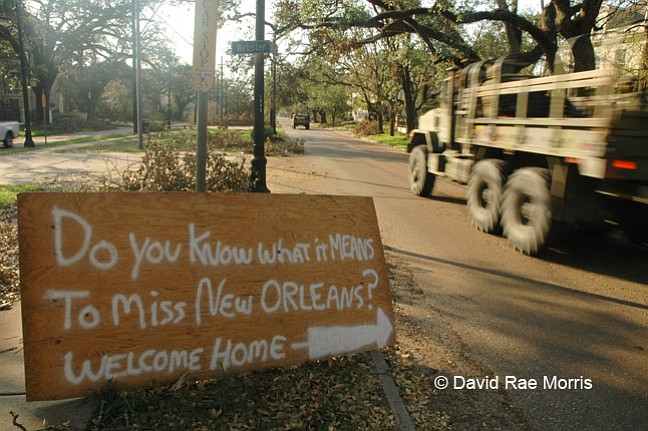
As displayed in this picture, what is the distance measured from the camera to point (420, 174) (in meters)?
11.8

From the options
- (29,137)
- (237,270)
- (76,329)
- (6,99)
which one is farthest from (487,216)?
(6,99)

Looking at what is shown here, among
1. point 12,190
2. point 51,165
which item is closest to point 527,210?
point 12,190

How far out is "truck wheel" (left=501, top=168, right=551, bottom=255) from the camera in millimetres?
6633

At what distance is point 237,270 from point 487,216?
586 cm

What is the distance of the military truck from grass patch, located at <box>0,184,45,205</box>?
7.96 metres

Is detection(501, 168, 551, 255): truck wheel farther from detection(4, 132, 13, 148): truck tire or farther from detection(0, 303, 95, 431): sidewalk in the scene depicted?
detection(4, 132, 13, 148): truck tire

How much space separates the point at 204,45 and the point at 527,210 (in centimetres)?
484

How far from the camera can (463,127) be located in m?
9.48

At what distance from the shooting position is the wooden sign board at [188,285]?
2.91 meters

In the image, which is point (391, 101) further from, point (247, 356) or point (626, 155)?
point (247, 356)

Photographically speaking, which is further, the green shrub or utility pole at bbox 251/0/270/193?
utility pole at bbox 251/0/270/193

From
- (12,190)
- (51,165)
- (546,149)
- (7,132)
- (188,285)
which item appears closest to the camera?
(188,285)

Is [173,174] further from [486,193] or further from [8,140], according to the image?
[8,140]

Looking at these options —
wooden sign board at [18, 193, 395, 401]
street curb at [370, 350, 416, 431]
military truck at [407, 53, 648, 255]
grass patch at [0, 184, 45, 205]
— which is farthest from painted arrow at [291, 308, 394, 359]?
grass patch at [0, 184, 45, 205]
